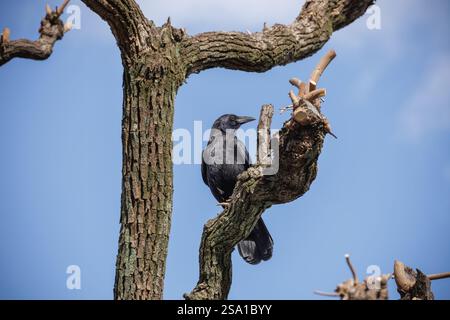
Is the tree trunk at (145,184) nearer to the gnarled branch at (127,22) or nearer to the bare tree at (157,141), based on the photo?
the bare tree at (157,141)

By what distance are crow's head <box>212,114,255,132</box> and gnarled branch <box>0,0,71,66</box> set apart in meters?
2.26

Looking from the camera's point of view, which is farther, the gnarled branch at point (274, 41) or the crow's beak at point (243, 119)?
the crow's beak at point (243, 119)

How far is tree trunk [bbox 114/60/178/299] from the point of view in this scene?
17.8ft

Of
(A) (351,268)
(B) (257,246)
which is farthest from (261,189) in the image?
(B) (257,246)

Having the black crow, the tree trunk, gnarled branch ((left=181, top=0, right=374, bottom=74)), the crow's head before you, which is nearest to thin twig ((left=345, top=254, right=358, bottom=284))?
the tree trunk

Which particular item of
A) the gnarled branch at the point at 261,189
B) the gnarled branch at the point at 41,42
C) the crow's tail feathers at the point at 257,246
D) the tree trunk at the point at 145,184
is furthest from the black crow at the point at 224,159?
the tree trunk at the point at 145,184

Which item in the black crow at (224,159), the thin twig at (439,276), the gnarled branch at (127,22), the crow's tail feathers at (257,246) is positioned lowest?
the thin twig at (439,276)

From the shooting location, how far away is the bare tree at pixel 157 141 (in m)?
5.27

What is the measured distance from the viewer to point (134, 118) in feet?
18.6

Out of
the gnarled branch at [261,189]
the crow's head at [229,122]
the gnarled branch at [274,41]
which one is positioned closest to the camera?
the gnarled branch at [261,189]

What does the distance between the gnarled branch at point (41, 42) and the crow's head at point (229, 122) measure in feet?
7.41
